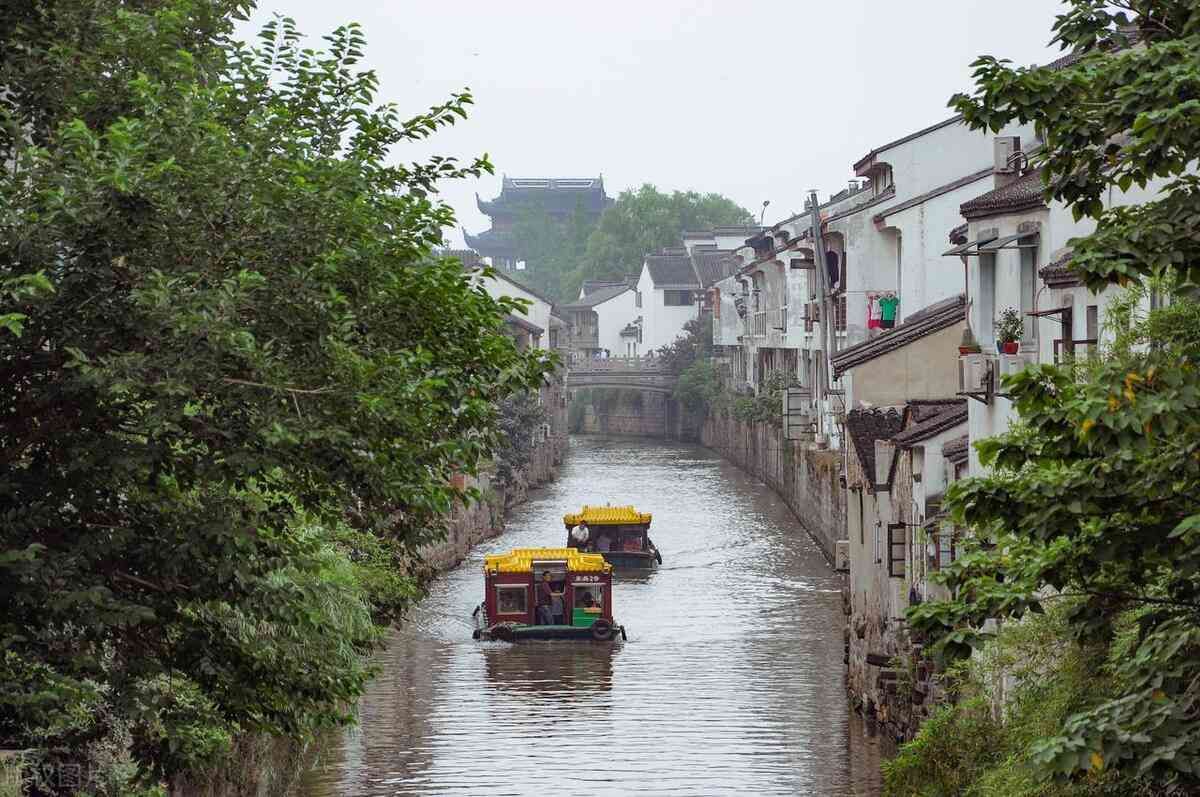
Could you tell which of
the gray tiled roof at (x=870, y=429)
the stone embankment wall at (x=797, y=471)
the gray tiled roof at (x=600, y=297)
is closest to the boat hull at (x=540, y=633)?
the stone embankment wall at (x=797, y=471)

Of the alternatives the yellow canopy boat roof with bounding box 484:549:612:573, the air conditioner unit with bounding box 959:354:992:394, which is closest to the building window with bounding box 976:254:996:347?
the air conditioner unit with bounding box 959:354:992:394

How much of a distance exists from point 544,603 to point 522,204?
119827mm

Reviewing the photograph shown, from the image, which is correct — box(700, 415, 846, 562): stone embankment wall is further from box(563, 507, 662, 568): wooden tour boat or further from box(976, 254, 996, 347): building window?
box(976, 254, 996, 347): building window

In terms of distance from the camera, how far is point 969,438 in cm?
2167

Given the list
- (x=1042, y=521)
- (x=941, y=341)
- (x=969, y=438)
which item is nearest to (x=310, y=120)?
(x=1042, y=521)

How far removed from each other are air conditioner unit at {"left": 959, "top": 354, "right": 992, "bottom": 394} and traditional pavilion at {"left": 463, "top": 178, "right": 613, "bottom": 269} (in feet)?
432

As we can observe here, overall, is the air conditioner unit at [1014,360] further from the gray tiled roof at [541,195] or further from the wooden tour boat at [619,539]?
the gray tiled roof at [541,195]

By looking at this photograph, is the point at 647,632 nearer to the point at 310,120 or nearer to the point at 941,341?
the point at 941,341

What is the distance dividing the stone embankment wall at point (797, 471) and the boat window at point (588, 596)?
29.2ft

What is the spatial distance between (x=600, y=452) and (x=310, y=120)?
75682 millimetres

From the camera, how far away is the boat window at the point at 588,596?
123 ft

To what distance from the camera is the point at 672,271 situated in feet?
339

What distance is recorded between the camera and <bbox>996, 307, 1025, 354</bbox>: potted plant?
1919cm

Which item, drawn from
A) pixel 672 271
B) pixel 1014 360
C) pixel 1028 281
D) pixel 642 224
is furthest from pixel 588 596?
pixel 642 224
